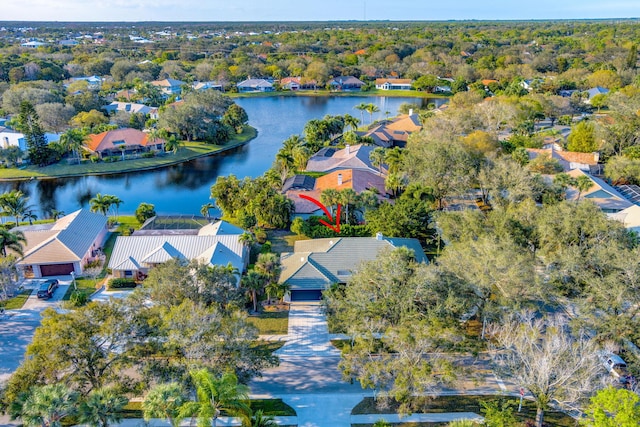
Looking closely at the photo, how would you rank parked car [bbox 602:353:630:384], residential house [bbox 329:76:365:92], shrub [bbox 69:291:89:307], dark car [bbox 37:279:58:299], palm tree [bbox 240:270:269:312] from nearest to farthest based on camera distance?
parked car [bbox 602:353:630:384] < palm tree [bbox 240:270:269:312] < shrub [bbox 69:291:89:307] < dark car [bbox 37:279:58:299] < residential house [bbox 329:76:365:92]

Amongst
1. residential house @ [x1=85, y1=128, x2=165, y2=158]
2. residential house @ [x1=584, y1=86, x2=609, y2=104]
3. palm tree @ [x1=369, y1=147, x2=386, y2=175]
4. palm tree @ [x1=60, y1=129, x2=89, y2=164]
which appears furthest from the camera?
residential house @ [x1=584, y1=86, x2=609, y2=104]

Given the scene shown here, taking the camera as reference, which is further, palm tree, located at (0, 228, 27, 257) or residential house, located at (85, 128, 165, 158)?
residential house, located at (85, 128, 165, 158)

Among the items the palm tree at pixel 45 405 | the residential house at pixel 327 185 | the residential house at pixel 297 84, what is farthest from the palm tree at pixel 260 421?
the residential house at pixel 297 84

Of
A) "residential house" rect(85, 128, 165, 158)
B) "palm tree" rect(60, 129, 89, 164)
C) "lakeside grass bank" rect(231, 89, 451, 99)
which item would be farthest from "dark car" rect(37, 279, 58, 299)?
"lakeside grass bank" rect(231, 89, 451, 99)

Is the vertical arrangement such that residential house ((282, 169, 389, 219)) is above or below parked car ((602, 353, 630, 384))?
above

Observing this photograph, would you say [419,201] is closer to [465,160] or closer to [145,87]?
[465,160]

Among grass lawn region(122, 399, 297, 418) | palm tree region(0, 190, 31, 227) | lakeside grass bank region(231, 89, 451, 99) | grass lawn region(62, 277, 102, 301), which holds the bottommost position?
grass lawn region(122, 399, 297, 418)

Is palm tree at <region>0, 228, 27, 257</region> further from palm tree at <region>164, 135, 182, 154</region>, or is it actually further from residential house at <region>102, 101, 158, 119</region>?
residential house at <region>102, 101, 158, 119</region>

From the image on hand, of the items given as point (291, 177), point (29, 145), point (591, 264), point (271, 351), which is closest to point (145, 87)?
point (29, 145)
